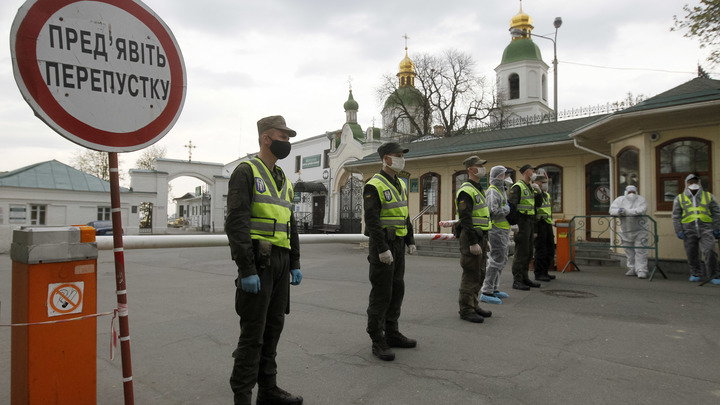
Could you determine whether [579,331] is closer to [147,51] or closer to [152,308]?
[147,51]

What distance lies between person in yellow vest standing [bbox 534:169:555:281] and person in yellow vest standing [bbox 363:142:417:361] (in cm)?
503

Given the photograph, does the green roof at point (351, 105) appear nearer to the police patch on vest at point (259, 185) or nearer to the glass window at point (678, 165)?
the glass window at point (678, 165)

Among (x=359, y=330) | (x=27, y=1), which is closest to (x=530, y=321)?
(x=359, y=330)

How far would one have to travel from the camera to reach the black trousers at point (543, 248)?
8828 millimetres

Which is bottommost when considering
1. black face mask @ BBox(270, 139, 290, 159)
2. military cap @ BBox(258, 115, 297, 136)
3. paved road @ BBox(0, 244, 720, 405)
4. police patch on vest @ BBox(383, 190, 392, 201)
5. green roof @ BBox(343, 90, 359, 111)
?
paved road @ BBox(0, 244, 720, 405)

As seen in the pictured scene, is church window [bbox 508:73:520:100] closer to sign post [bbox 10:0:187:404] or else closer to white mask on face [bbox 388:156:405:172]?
white mask on face [bbox 388:156:405:172]

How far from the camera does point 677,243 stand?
396 inches

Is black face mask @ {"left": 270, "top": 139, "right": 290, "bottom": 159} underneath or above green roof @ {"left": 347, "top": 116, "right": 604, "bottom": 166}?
underneath

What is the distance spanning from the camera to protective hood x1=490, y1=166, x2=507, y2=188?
659cm

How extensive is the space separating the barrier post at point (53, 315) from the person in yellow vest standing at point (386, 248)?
93.9 inches

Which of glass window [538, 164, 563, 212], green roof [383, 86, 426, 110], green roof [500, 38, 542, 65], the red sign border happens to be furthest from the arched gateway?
the red sign border

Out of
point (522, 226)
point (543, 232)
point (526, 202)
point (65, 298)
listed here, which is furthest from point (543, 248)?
point (65, 298)

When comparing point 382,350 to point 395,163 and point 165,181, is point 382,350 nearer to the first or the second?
point 395,163

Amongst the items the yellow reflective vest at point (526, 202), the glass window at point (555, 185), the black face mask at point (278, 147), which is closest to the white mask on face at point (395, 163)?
the black face mask at point (278, 147)
